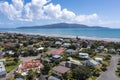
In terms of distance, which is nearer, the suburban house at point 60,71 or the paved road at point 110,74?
the paved road at point 110,74

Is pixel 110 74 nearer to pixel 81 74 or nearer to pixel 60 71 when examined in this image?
pixel 81 74

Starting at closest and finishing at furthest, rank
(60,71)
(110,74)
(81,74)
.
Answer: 1. (81,74)
2. (60,71)
3. (110,74)

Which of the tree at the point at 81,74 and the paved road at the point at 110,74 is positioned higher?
the tree at the point at 81,74

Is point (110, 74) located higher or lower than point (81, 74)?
lower

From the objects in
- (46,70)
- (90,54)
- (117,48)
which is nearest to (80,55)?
(90,54)

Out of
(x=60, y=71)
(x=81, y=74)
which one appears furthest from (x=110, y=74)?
(x=60, y=71)

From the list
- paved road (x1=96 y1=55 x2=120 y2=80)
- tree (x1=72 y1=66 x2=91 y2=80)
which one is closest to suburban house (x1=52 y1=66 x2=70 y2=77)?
tree (x1=72 y1=66 x2=91 y2=80)

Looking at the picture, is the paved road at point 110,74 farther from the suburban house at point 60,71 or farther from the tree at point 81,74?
the suburban house at point 60,71

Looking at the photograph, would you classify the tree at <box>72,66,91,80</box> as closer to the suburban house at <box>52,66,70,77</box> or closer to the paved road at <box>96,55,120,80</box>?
the suburban house at <box>52,66,70,77</box>

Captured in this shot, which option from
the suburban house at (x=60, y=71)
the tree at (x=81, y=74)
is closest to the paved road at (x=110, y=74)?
the tree at (x=81, y=74)

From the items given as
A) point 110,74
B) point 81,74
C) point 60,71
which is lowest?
point 110,74

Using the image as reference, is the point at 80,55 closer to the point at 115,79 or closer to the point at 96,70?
the point at 96,70
